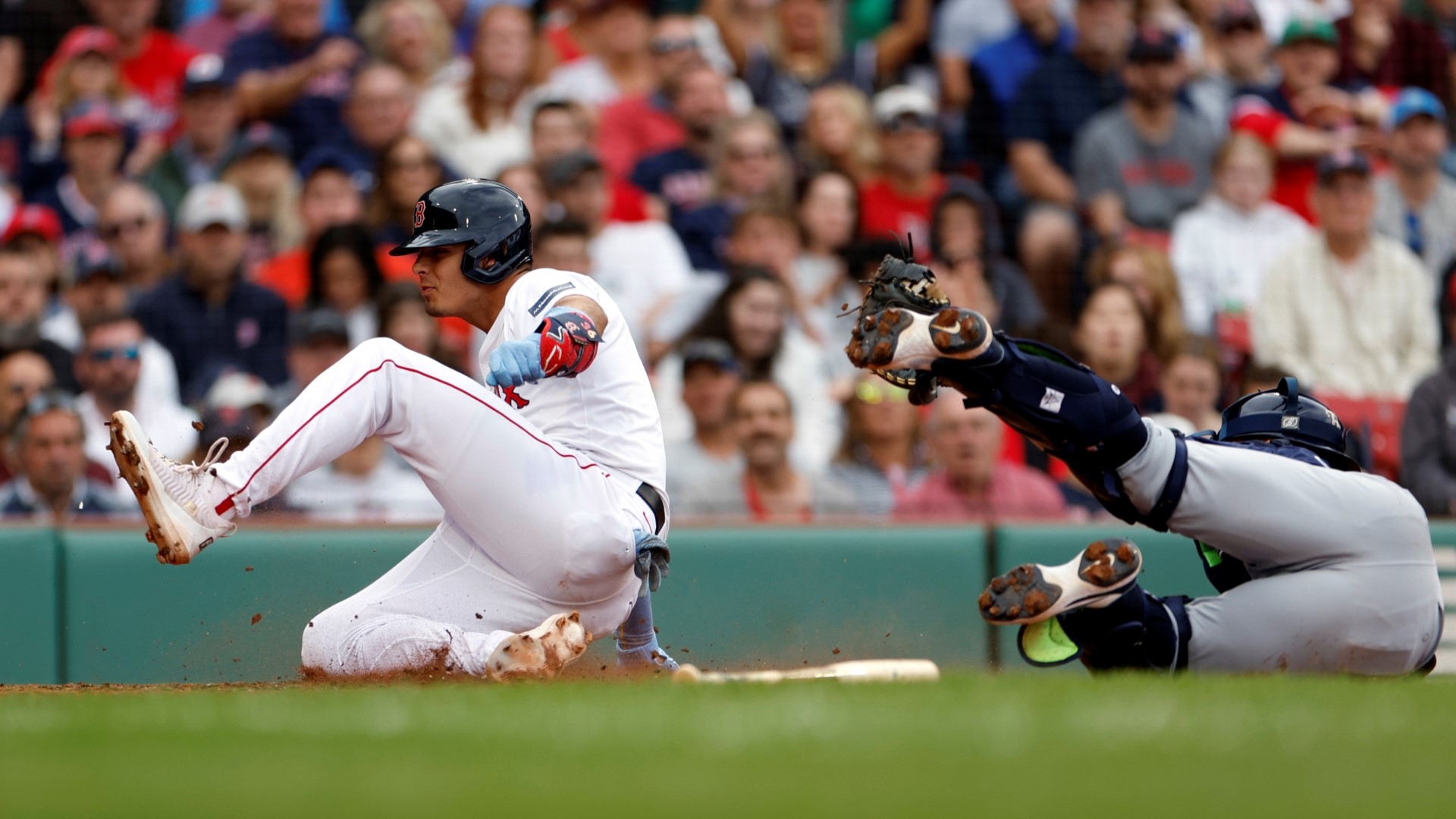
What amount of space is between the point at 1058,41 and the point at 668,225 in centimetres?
297

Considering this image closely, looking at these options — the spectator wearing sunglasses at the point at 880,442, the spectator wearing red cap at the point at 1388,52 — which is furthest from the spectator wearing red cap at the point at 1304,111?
the spectator wearing sunglasses at the point at 880,442

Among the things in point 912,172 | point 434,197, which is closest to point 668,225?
point 912,172

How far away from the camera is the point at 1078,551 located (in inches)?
281

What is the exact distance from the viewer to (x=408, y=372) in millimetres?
4633

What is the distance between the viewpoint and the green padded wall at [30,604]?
660cm

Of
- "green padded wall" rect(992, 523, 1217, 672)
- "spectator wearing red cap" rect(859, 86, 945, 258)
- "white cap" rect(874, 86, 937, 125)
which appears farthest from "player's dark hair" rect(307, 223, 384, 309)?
"green padded wall" rect(992, 523, 1217, 672)

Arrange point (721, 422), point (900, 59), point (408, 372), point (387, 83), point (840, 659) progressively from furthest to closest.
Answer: point (900, 59)
point (387, 83)
point (721, 422)
point (840, 659)
point (408, 372)

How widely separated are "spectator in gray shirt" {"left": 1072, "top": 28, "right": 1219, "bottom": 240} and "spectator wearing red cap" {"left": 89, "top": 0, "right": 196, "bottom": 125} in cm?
533

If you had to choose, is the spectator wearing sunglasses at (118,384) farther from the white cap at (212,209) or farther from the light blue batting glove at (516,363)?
the light blue batting glove at (516,363)

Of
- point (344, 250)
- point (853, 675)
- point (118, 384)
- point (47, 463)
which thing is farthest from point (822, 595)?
point (118, 384)

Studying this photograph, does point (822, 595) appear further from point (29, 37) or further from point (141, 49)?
point (29, 37)

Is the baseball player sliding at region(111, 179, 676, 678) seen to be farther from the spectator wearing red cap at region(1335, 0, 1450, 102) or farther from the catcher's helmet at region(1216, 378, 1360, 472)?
the spectator wearing red cap at region(1335, 0, 1450, 102)

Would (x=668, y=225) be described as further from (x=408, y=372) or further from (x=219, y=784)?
(x=219, y=784)

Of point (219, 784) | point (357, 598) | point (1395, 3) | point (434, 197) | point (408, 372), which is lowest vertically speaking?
point (357, 598)
